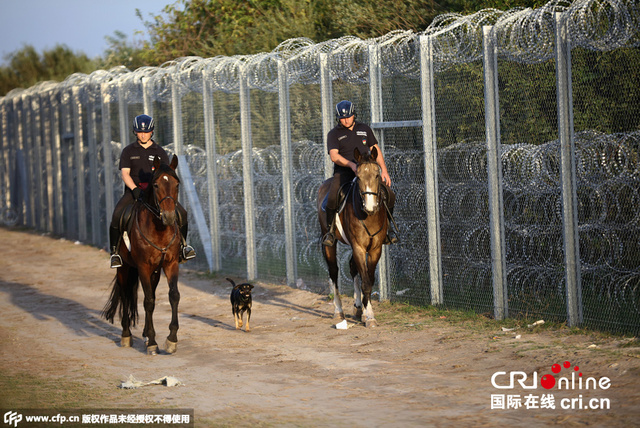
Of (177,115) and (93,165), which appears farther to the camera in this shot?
(93,165)

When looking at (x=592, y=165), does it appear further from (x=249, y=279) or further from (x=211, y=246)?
(x=211, y=246)

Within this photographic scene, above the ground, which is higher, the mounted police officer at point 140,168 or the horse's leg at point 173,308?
the mounted police officer at point 140,168

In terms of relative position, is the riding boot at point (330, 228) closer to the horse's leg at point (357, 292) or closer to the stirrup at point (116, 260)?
the horse's leg at point (357, 292)

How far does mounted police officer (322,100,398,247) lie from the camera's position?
11.4m

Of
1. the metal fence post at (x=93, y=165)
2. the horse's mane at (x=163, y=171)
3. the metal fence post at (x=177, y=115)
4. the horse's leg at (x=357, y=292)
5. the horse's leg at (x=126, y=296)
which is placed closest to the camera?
the horse's mane at (x=163, y=171)

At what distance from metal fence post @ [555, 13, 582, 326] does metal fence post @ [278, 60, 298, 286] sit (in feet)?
20.9

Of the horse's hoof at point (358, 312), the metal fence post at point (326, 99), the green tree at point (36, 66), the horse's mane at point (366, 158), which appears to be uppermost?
the green tree at point (36, 66)

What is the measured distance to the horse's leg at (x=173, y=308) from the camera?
10531mm

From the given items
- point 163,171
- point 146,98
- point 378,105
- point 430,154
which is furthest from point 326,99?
point 146,98

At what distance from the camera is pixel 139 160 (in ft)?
36.1

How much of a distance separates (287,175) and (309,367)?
653 cm

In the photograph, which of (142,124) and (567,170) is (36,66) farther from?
(567,170)

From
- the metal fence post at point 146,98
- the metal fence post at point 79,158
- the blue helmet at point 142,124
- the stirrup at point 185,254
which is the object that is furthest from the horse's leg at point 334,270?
the metal fence post at point 79,158

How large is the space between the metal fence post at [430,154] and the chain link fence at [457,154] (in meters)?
0.02
